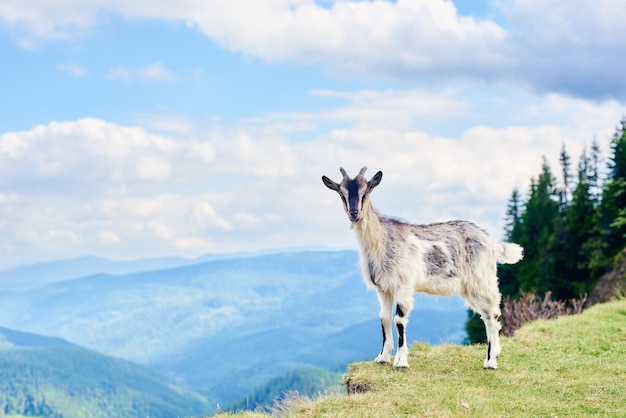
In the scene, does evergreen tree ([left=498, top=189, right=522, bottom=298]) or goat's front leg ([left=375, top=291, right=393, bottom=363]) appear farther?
evergreen tree ([left=498, top=189, right=522, bottom=298])

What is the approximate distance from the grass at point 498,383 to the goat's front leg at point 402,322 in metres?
0.21

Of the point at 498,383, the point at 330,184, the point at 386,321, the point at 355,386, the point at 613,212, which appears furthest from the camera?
the point at 613,212

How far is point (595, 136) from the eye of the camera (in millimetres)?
73438

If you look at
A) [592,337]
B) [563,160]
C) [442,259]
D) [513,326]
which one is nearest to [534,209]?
[563,160]

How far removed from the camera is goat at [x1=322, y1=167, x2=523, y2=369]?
1451 cm

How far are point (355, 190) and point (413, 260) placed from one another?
210 cm

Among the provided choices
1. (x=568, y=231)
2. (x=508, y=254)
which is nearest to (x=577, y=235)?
(x=568, y=231)

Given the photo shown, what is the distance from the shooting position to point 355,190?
14.2 metres

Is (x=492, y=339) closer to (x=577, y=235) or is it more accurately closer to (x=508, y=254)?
(x=508, y=254)

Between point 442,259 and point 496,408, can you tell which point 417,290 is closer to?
point 442,259

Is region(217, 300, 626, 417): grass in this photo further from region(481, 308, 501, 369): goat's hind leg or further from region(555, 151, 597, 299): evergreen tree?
region(555, 151, 597, 299): evergreen tree

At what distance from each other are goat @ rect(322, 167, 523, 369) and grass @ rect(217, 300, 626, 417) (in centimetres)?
74

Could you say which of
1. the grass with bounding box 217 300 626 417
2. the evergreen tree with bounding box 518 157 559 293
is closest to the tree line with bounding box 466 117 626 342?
the evergreen tree with bounding box 518 157 559 293

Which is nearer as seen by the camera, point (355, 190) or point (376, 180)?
point (355, 190)
